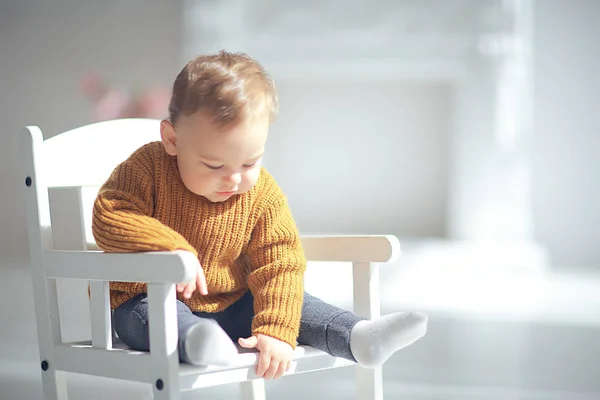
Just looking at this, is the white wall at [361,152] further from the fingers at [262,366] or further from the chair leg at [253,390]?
the fingers at [262,366]

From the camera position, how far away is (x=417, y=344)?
2119 mm

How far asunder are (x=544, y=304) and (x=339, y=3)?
2.07m

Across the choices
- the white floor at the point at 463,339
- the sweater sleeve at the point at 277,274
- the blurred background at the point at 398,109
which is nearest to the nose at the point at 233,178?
the sweater sleeve at the point at 277,274

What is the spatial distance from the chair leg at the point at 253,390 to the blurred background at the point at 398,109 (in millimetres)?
1575

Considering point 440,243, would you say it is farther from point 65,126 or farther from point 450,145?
point 65,126

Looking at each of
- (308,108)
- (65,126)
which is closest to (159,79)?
(65,126)

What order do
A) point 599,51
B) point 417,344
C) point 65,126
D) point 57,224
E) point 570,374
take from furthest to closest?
1. point 65,126
2. point 599,51
3. point 417,344
4. point 570,374
5. point 57,224

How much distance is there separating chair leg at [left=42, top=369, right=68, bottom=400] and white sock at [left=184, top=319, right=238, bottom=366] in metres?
0.25

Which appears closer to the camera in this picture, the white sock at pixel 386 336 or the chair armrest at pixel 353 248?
the white sock at pixel 386 336

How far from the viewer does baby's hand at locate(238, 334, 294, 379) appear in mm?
962

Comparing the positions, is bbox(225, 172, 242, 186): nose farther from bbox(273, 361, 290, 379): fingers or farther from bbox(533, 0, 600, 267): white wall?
bbox(533, 0, 600, 267): white wall

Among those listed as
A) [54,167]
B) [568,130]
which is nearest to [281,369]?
[54,167]

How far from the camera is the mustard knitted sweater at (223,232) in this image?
3.32 ft

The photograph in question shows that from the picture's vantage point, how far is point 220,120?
96cm
